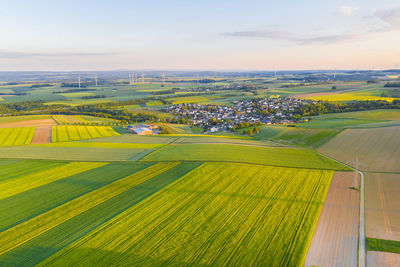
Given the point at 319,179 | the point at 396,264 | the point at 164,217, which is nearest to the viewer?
the point at 396,264

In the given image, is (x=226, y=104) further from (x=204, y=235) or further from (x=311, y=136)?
(x=204, y=235)

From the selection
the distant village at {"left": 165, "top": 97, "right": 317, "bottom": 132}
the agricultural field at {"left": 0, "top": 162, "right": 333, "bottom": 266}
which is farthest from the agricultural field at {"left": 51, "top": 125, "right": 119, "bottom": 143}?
the distant village at {"left": 165, "top": 97, "right": 317, "bottom": 132}

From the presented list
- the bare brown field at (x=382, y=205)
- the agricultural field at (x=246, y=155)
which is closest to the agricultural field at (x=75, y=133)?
the agricultural field at (x=246, y=155)

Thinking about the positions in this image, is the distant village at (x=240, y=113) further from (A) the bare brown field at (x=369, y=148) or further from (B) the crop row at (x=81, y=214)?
(B) the crop row at (x=81, y=214)

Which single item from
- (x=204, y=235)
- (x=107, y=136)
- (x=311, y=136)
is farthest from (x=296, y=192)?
(x=107, y=136)

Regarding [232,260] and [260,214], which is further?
[260,214]

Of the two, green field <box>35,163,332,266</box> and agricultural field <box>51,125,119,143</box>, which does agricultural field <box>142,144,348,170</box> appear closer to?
green field <box>35,163,332,266</box>

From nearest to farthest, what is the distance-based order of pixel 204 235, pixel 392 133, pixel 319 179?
pixel 204 235, pixel 319 179, pixel 392 133

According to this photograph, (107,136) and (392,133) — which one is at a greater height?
(392,133)

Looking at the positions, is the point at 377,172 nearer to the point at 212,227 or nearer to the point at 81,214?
the point at 212,227
